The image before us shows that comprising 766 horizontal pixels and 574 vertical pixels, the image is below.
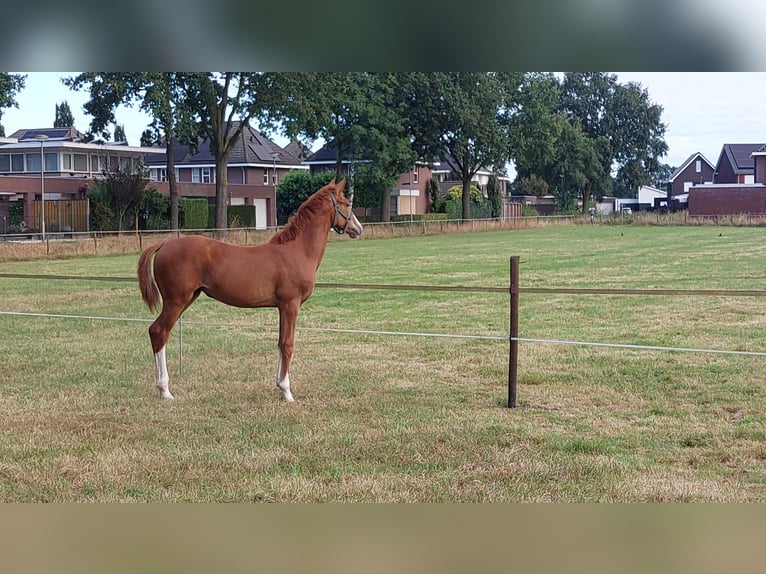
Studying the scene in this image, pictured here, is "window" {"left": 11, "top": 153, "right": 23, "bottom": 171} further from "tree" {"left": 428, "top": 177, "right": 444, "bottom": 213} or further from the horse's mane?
the horse's mane

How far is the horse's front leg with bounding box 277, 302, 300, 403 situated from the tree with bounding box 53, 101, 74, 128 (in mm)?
92529

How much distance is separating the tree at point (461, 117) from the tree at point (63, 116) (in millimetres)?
54061

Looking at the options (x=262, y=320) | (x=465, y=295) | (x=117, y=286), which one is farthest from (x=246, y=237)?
(x=262, y=320)

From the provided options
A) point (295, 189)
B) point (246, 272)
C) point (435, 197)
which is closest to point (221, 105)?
point (295, 189)

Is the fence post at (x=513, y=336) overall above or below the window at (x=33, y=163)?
below

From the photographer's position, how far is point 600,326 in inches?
489

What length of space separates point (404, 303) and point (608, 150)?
227ft

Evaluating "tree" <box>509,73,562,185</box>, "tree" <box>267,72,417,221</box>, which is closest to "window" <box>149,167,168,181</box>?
"tree" <box>267,72,417,221</box>

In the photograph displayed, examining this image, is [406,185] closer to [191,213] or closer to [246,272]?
[191,213]

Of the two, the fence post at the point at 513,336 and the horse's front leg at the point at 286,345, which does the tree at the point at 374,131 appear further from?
the fence post at the point at 513,336

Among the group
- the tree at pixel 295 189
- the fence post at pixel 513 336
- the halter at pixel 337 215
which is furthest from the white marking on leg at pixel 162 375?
the tree at pixel 295 189

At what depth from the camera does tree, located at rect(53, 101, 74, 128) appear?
9362 cm

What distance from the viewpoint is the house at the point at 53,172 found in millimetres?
39500

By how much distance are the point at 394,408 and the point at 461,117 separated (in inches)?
1829
